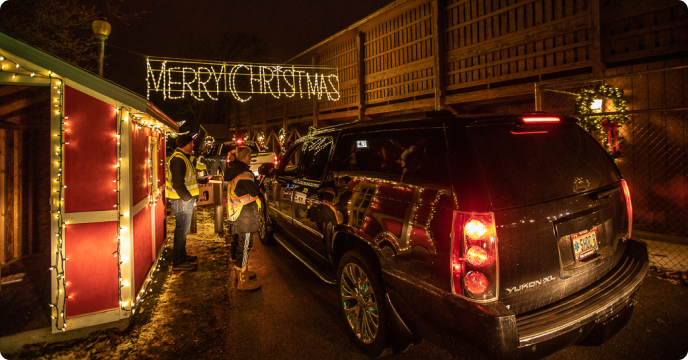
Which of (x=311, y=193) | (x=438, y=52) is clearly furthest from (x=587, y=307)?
(x=438, y=52)

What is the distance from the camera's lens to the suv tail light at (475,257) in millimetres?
2078

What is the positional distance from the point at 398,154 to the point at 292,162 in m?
2.87

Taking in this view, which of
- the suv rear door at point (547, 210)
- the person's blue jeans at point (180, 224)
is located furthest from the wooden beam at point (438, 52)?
the suv rear door at point (547, 210)

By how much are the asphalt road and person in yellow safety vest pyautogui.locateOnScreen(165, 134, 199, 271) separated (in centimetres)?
42

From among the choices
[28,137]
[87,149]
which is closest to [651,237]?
[87,149]

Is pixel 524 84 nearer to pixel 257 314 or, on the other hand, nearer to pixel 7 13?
pixel 257 314

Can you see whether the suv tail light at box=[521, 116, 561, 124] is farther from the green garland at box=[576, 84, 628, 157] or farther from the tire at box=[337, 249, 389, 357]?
the green garland at box=[576, 84, 628, 157]

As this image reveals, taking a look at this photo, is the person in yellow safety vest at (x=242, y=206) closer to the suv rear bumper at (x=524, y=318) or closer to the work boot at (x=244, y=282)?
the work boot at (x=244, y=282)

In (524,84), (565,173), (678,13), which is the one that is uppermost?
(678,13)

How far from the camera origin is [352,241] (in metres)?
3.35

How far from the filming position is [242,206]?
14.1 feet

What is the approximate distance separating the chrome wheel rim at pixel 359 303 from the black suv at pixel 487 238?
1 cm

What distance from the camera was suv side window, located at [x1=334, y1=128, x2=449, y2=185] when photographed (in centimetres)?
248

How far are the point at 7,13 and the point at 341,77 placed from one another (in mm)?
9916
